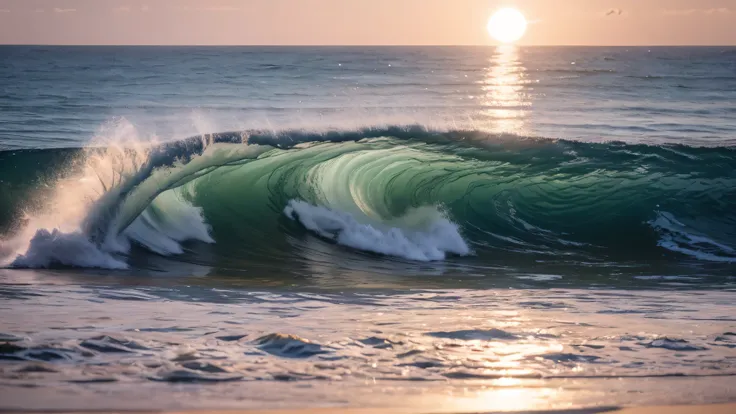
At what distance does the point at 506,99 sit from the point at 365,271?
31.5 meters

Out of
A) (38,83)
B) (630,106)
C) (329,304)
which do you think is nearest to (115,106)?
(38,83)

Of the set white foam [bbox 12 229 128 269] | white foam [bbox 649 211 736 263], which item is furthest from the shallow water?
white foam [bbox 649 211 736 263]

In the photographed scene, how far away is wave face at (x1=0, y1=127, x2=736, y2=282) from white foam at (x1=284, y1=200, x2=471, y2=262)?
0.08 ft

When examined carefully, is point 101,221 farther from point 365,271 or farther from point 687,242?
point 687,242

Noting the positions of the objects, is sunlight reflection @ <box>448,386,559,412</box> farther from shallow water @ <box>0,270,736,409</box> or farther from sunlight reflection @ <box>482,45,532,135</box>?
sunlight reflection @ <box>482,45,532,135</box>

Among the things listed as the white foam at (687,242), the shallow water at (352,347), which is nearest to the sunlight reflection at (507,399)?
the shallow water at (352,347)

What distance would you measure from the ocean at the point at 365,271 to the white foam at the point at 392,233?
4cm

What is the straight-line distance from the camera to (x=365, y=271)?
8984 millimetres

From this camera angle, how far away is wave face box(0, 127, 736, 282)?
9461mm

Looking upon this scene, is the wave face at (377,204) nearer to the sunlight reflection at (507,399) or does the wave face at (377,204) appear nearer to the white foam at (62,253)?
the white foam at (62,253)

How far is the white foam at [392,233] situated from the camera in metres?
9.94

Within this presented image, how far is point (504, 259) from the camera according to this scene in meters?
9.98

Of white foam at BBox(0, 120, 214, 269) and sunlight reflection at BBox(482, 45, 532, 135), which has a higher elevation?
sunlight reflection at BBox(482, 45, 532, 135)

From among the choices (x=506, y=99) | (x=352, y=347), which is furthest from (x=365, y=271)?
(x=506, y=99)
